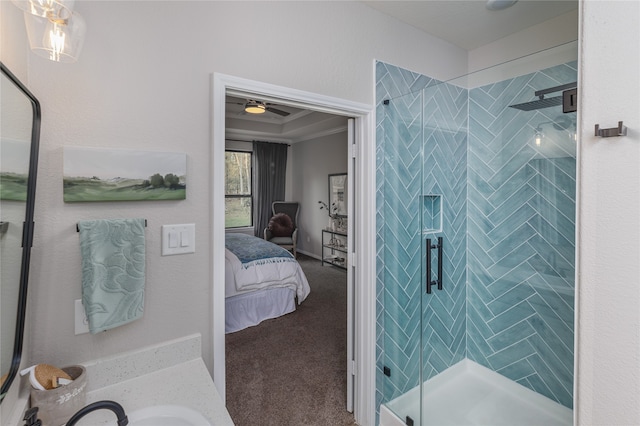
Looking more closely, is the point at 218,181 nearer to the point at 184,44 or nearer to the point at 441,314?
the point at 184,44

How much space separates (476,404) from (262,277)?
2.37 metres

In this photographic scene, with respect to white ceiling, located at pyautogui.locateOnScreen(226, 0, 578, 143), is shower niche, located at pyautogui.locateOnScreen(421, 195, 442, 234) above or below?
below

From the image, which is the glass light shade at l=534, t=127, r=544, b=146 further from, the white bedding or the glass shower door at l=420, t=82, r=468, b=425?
the white bedding

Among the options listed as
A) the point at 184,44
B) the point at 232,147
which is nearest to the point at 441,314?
the point at 184,44

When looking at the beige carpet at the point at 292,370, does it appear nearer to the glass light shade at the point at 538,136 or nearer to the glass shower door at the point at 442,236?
the glass shower door at the point at 442,236

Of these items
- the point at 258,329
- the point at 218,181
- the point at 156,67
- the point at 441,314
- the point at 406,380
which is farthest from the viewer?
the point at 258,329

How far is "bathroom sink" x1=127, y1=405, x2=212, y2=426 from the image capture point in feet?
3.42

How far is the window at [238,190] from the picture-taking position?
6.66m

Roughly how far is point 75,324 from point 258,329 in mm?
2468

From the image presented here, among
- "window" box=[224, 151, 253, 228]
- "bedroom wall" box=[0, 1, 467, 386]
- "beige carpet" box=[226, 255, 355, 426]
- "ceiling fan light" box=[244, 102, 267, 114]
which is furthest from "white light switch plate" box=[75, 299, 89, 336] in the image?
"window" box=[224, 151, 253, 228]

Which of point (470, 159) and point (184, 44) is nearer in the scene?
point (184, 44)

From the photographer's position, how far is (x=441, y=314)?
7.99 feet

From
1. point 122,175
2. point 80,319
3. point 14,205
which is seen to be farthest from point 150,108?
point 80,319

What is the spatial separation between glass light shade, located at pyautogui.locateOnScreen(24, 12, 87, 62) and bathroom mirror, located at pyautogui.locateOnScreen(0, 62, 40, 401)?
0.33 feet
